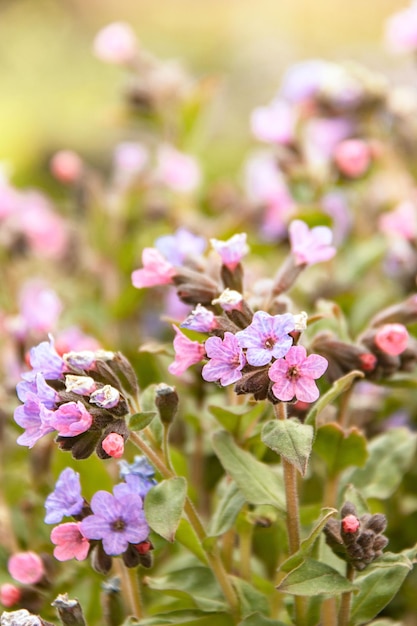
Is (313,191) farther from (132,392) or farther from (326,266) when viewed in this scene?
(132,392)

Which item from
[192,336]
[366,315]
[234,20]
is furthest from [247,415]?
[234,20]

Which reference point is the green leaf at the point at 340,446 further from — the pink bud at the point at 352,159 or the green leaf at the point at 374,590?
the pink bud at the point at 352,159

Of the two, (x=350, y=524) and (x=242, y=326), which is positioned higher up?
(x=242, y=326)

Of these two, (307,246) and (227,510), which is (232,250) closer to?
(307,246)

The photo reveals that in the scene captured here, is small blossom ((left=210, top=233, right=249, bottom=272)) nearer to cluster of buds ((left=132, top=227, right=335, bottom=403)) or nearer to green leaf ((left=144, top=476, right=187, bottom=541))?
cluster of buds ((left=132, top=227, right=335, bottom=403))

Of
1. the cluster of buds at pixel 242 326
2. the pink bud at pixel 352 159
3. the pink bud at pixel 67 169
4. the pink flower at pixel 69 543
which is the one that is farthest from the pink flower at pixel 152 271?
the pink bud at pixel 67 169

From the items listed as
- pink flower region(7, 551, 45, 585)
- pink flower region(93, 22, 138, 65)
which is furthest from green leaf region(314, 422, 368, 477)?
pink flower region(93, 22, 138, 65)

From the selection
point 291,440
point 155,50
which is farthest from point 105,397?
point 155,50
